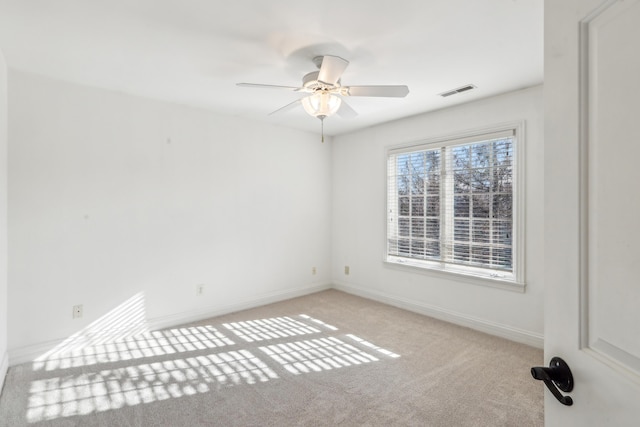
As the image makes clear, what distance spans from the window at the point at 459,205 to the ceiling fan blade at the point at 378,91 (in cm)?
155

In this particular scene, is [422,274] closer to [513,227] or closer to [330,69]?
[513,227]

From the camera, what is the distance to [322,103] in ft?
8.57

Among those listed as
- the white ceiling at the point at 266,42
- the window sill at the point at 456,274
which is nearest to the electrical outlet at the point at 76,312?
the white ceiling at the point at 266,42

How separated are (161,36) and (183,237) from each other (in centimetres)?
219

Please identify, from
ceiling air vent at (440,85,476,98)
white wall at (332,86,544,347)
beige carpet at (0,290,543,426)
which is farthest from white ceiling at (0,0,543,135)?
beige carpet at (0,290,543,426)

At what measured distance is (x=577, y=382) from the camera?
28.2 inches

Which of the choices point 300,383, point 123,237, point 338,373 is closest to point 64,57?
point 123,237

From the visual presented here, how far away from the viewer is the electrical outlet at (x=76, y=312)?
3041 millimetres

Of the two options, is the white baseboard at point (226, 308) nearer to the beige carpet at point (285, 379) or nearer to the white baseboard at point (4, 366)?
the beige carpet at point (285, 379)

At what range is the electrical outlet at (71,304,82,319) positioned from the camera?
304 cm

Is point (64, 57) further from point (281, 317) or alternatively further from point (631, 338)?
point (631, 338)

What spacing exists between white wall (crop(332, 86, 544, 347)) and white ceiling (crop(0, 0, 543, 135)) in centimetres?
40

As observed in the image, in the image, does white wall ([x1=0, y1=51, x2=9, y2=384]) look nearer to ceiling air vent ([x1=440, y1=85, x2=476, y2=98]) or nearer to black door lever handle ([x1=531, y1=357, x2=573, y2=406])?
black door lever handle ([x1=531, y1=357, x2=573, y2=406])

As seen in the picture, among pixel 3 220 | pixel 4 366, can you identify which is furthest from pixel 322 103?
pixel 4 366
